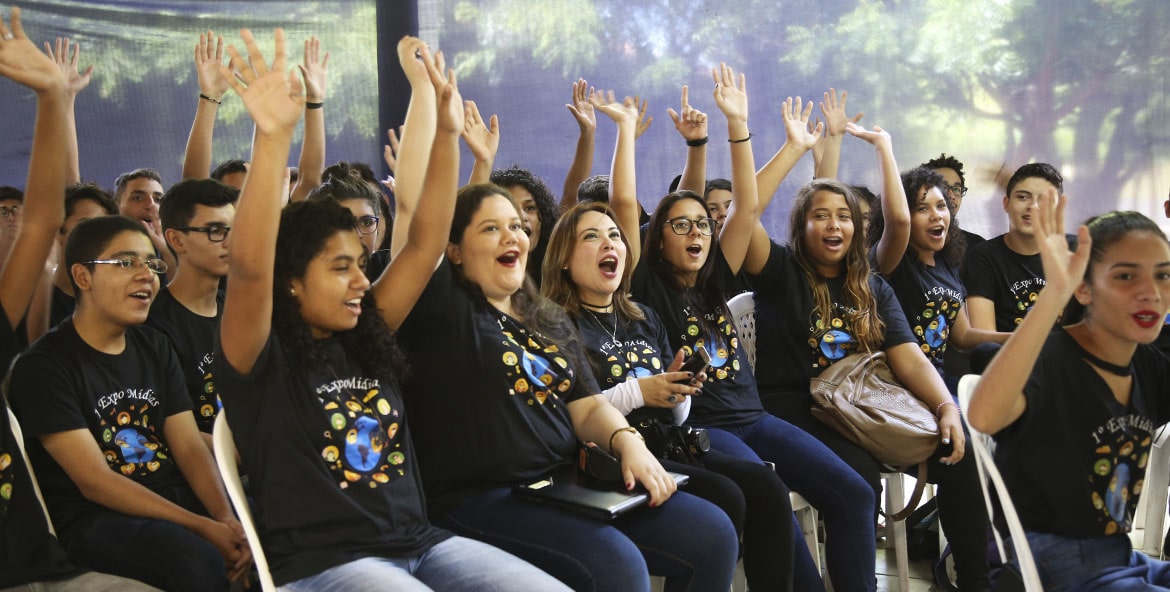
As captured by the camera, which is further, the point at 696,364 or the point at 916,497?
the point at 916,497

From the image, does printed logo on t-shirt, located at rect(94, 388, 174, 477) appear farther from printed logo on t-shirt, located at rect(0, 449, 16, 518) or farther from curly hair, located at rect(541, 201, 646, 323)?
curly hair, located at rect(541, 201, 646, 323)

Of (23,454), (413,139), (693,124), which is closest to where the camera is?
(23,454)

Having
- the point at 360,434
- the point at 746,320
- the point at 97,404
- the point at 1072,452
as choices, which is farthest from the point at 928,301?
the point at 97,404

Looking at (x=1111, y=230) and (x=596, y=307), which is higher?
(x=1111, y=230)

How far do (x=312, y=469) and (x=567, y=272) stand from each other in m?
1.17

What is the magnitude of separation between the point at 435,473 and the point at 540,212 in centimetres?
130

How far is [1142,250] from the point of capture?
2105 millimetres

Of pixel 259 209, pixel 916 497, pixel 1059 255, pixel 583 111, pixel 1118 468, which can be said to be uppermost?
pixel 583 111

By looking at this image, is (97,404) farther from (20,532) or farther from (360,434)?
(360,434)

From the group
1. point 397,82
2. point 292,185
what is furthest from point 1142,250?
point 397,82

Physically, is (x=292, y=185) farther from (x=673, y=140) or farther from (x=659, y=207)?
(x=673, y=140)

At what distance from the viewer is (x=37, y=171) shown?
2400mm

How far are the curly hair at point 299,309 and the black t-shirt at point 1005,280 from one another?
8.06 ft

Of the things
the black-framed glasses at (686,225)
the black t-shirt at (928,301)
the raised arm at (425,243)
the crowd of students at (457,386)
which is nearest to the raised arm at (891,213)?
the black t-shirt at (928,301)
